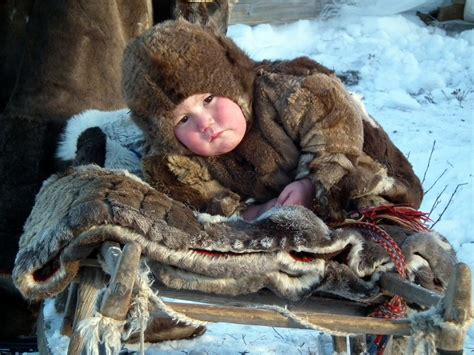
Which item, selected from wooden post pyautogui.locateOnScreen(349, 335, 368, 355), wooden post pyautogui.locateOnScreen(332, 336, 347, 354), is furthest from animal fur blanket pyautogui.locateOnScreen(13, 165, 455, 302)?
wooden post pyautogui.locateOnScreen(332, 336, 347, 354)

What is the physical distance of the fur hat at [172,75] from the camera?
1.92 meters

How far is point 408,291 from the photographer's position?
1642 mm

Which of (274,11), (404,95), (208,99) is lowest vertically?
(404,95)

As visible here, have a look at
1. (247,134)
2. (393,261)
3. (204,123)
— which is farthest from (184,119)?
(393,261)

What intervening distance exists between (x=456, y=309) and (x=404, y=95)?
3.75 m

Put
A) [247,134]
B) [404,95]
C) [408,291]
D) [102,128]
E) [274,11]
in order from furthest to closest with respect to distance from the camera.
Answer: [274,11] → [404,95] → [102,128] → [247,134] → [408,291]

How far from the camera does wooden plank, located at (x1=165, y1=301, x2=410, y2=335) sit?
4.85 ft

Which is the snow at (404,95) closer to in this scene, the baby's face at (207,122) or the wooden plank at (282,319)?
the baby's face at (207,122)

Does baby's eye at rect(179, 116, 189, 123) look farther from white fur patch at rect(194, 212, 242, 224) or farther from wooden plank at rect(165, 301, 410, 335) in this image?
wooden plank at rect(165, 301, 410, 335)

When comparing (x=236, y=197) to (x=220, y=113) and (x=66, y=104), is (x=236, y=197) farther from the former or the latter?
(x=66, y=104)

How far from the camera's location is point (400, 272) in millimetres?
1727

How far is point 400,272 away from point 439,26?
463cm

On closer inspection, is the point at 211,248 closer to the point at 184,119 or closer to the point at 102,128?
the point at 184,119

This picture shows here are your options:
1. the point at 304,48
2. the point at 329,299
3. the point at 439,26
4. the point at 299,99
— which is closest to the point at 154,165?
the point at 299,99
